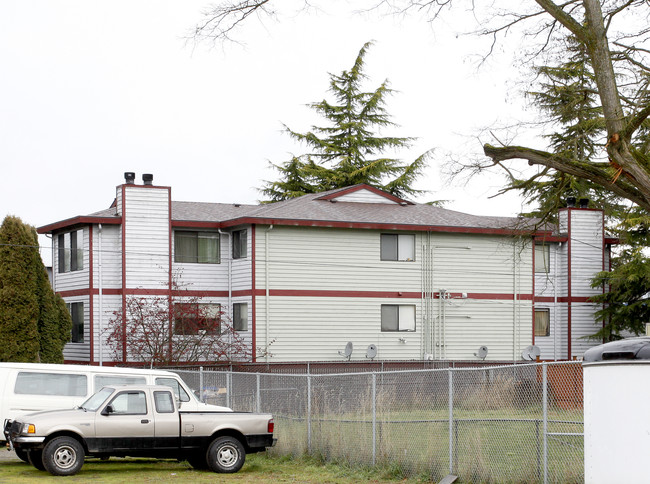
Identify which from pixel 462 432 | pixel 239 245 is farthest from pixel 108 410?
pixel 239 245

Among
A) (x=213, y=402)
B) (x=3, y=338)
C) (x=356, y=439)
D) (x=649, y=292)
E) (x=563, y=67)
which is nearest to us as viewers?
(x=356, y=439)

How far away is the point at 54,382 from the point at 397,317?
20.0 meters

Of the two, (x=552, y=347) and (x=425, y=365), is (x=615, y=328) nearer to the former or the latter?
(x=552, y=347)

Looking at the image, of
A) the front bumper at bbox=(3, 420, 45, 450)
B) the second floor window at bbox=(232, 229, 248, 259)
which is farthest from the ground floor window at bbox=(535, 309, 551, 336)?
the front bumper at bbox=(3, 420, 45, 450)

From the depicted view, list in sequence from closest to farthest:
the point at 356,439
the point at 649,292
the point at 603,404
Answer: the point at 603,404 → the point at 356,439 → the point at 649,292

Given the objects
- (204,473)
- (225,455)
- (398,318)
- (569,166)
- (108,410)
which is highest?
(569,166)

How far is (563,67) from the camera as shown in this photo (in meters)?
19.7

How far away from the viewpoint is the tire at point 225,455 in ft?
54.6

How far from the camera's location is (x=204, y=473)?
16.7 m

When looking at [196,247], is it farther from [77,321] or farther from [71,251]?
[77,321]

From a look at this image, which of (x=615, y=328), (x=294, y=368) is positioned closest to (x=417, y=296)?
(x=294, y=368)

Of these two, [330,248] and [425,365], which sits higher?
[330,248]

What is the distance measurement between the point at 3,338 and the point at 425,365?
15.1 metres

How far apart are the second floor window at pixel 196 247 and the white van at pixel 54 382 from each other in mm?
16843
